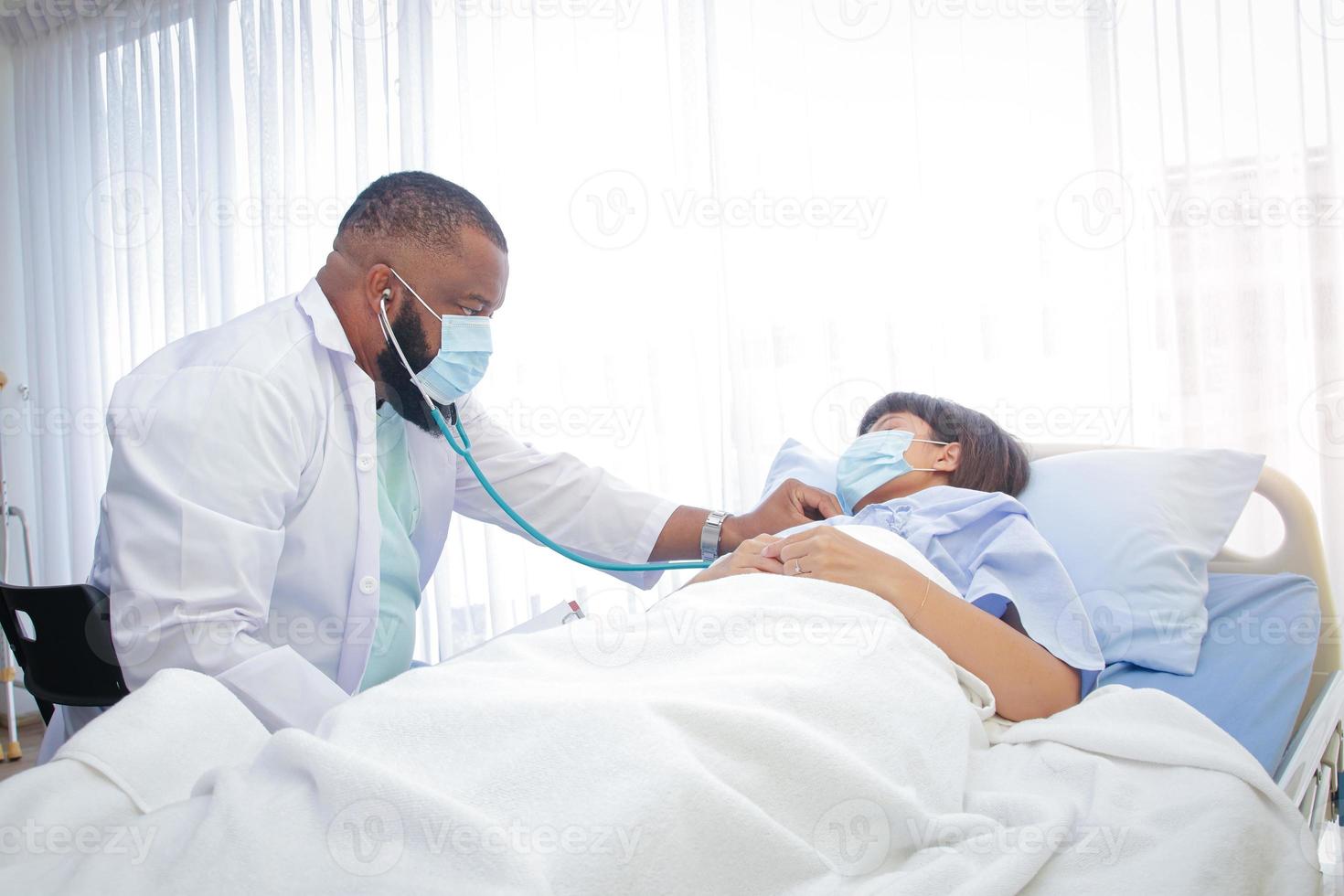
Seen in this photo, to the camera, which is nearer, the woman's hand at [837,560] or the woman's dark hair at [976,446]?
the woman's hand at [837,560]

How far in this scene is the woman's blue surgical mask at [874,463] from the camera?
1578 millimetres

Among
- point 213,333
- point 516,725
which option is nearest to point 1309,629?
point 516,725

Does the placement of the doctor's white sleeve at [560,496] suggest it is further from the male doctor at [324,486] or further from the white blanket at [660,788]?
the white blanket at [660,788]

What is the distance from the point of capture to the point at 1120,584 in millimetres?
1369

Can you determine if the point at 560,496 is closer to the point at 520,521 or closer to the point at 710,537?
the point at 520,521

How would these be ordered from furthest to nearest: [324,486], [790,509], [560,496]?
[560,496] → [790,509] → [324,486]

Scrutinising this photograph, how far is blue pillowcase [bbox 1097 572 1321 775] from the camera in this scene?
47.9 inches

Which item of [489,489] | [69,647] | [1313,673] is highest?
[489,489]

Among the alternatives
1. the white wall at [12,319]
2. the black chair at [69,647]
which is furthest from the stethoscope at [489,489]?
the white wall at [12,319]

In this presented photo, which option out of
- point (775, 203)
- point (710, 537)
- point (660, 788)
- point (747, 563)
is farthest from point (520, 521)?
point (660, 788)

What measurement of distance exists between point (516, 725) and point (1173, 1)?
75.5 inches

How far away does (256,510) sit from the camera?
4.66ft

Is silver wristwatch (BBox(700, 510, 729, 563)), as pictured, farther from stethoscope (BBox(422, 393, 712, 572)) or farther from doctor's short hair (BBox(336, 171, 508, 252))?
doctor's short hair (BBox(336, 171, 508, 252))

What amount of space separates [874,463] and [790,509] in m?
0.17
